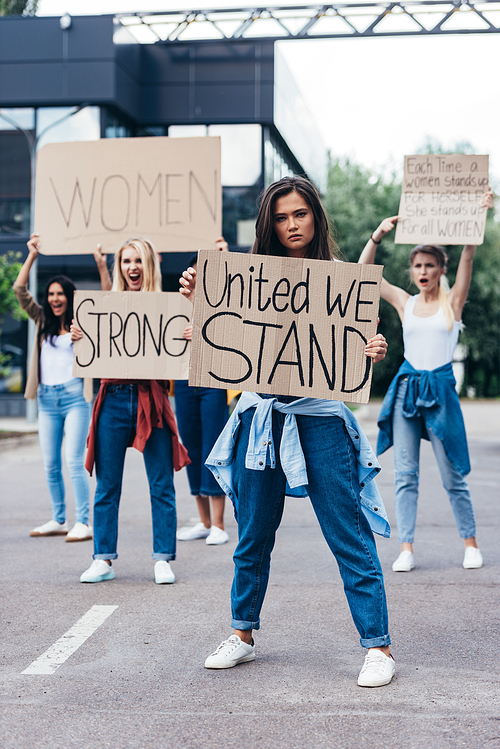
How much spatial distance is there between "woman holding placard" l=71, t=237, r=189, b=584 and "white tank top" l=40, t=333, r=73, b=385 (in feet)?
4.37

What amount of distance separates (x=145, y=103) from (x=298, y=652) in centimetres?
2175

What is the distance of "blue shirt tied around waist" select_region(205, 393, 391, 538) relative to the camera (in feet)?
10.6

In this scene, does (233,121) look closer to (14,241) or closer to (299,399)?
(14,241)

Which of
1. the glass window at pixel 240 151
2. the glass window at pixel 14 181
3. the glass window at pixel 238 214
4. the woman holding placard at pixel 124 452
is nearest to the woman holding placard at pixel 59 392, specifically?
the woman holding placard at pixel 124 452

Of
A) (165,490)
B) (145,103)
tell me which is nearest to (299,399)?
(165,490)

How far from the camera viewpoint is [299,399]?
3.37 m

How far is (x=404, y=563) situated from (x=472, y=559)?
1.42 ft

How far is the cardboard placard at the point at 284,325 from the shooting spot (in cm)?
332

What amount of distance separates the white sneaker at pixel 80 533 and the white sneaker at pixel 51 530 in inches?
8.4

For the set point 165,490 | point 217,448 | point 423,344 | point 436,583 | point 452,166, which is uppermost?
point 452,166

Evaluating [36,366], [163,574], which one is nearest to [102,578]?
[163,574]

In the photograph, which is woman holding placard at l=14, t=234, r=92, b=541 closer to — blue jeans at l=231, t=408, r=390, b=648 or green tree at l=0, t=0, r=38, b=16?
blue jeans at l=231, t=408, r=390, b=648

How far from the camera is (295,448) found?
10.6 ft

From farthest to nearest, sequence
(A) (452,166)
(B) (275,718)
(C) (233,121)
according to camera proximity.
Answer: (C) (233,121), (A) (452,166), (B) (275,718)
